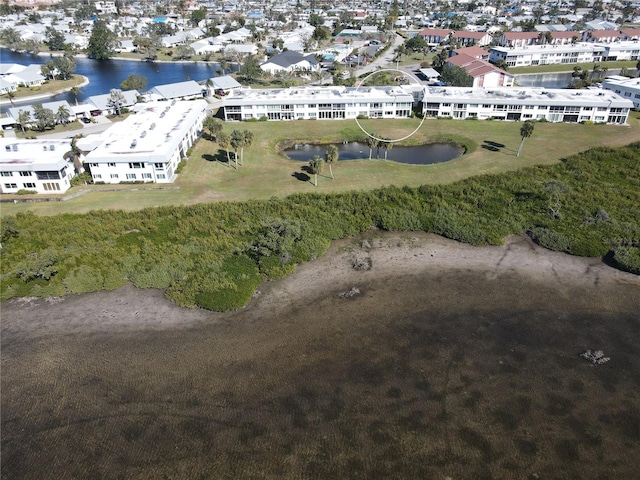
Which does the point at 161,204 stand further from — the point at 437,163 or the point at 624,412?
the point at 624,412

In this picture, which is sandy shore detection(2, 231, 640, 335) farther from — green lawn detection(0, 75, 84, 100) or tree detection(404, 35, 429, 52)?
tree detection(404, 35, 429, 52)

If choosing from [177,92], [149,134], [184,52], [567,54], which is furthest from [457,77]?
[184,52]

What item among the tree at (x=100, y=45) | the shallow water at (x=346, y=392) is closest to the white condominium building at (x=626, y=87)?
the shallow water at (x=346, y=392)

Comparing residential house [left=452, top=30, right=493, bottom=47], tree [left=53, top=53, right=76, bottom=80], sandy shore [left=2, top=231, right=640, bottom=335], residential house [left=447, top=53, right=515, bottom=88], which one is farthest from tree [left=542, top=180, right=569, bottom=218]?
residential house [left=452, top=30, right=493, bottom=47]

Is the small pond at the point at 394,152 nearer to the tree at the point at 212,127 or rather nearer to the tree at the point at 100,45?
the tree at the point at 212,127

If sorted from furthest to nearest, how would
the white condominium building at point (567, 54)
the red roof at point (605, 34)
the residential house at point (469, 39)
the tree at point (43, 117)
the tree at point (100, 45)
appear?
1. the residential house at point (469, 39)
2. the red roof at point (605, 34)
3. the tree at point (100, 45)
4. the white condominium building at point (567, 54)
5. the tree at point (43, 117)

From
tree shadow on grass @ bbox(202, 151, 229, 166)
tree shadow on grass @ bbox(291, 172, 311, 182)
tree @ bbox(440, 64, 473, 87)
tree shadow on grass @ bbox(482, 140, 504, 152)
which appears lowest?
tree shadow on grass @ bbox(291, 172, 311, 182)

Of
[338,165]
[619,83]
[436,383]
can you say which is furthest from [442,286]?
[619,83]
